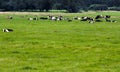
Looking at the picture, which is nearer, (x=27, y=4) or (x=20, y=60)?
(x=20, y=60)

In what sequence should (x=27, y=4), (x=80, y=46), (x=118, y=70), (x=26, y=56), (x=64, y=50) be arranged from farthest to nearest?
(x=27, y=4), (x=80, y=46), (x=64, y=50), (x=26, y=56), (x=118, y=70)

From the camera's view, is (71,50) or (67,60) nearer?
(67,60)

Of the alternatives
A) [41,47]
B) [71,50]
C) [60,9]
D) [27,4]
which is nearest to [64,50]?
[71,50]

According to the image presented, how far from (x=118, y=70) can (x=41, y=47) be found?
337 inches

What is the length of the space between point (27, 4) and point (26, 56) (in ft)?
295

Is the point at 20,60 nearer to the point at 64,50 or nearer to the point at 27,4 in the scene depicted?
the point at 64,50

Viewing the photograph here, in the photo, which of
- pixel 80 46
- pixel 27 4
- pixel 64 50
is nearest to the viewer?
Answer: pixel 64 50

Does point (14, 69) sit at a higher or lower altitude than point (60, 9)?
higher

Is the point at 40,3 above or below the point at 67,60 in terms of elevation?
below

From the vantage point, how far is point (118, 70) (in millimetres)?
16422

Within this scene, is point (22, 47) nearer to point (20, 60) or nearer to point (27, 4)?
point (20, 60)

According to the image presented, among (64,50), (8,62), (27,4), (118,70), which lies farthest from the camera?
(27,4)

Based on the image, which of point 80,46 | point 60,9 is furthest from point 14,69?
point 60,9

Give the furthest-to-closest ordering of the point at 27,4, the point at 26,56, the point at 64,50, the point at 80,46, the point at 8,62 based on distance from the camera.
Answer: the point at 27,4 → the point at 80,46 → the point at 64,50 → the point at 26,56 → the point at 8,62
